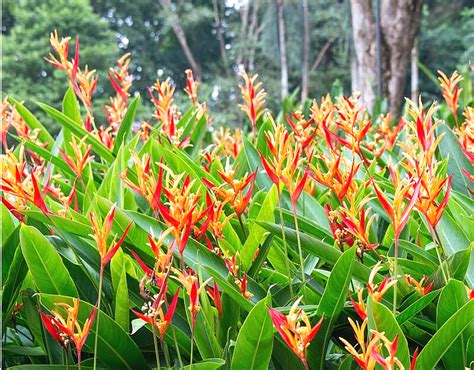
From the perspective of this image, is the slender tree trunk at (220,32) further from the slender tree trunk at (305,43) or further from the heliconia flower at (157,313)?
the heliconia flower at (157,313)

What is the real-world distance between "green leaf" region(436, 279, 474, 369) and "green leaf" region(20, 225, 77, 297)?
1.51 feet

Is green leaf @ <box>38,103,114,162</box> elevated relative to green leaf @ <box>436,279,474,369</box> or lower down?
elevated

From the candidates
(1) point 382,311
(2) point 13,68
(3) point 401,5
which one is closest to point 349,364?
(1) point 382,311

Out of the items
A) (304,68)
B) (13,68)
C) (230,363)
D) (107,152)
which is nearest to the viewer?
(230,363)

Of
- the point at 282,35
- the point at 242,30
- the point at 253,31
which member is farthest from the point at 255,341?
the point at 253,31

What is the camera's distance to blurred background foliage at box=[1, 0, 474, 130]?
22781 mm

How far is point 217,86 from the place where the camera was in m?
27.8

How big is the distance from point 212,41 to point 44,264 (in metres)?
Answer: 30.5

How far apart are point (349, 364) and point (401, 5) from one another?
10.3ft

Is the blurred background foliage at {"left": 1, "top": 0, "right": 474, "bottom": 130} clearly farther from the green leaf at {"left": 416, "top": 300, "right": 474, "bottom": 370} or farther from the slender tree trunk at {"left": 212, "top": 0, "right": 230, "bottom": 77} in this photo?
the green leaf at {"left": 416, "top": 300, "right": 474, "bottom": 370}

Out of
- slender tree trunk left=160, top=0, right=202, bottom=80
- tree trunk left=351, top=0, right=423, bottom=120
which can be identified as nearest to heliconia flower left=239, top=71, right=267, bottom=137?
tree trunk left=351, top=0, right=423, bottom=120

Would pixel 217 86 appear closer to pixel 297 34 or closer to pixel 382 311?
pixel 297 34

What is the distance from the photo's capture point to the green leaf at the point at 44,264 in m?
0.78

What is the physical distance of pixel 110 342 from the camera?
76 centimetres
